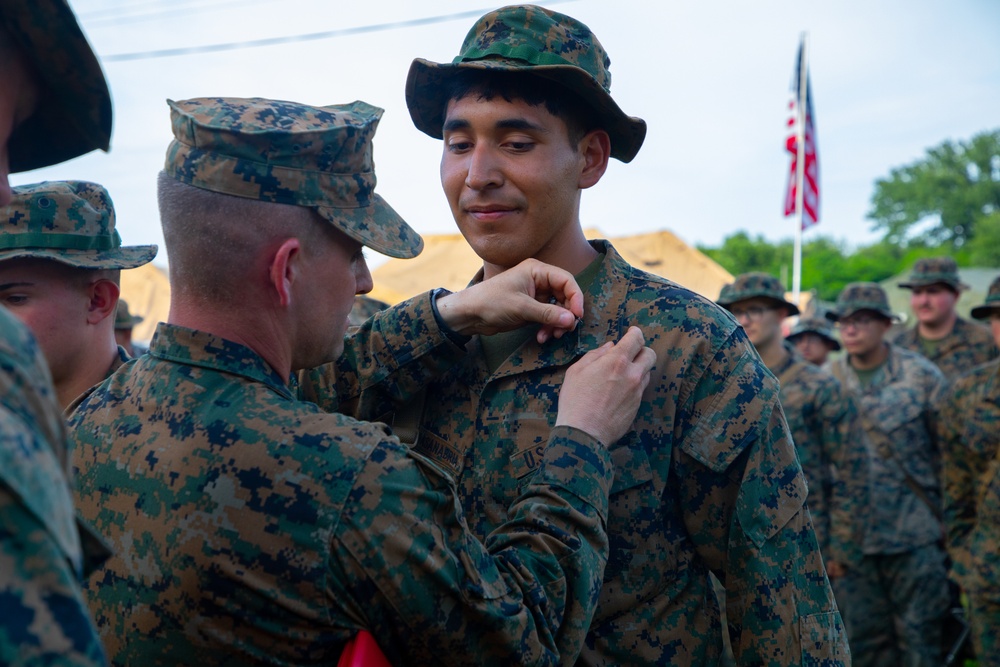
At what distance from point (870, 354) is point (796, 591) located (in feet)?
20.3

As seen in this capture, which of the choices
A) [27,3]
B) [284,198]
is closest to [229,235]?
[284,198]

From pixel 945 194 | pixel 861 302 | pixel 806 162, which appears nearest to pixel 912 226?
pixel 945 194

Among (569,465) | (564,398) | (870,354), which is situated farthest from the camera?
(870,354)

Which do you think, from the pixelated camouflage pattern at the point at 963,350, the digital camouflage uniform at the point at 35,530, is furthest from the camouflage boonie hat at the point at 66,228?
the pixelated camouflage pattern at the point at 963,350

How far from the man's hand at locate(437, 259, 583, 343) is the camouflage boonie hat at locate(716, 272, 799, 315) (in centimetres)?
484

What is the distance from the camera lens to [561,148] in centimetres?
267

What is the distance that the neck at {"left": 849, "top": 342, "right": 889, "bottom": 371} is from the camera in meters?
8.00

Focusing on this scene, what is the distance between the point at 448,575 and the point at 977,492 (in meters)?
5.35

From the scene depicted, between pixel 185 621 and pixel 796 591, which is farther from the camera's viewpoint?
pixel 796 591

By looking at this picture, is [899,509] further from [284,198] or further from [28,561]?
[28,561]

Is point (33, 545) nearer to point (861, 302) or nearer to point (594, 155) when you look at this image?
point (594, 155)

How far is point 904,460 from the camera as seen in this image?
24.4 ft

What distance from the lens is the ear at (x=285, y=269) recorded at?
2.01 m

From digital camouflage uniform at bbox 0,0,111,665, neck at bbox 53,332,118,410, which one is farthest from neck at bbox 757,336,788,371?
digital camouflage uniform at bbox 0,0,111,665
